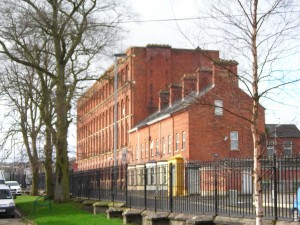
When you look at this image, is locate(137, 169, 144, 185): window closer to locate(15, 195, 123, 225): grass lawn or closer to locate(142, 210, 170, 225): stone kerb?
locate(15, 195, 123, 225): grass lawn

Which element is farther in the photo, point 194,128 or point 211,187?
point 194,128

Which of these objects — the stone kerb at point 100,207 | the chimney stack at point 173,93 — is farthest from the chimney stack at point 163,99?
the stone kerb at point 100,207

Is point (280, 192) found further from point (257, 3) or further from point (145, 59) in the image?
point (145, 59)

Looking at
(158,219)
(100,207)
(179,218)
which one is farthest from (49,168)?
(179,218)

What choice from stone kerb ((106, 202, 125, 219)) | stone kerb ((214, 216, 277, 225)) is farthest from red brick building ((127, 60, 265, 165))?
stone kerb ((106, 202, 125, 219))

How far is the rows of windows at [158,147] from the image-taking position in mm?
51497

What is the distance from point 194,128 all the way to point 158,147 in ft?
30.9

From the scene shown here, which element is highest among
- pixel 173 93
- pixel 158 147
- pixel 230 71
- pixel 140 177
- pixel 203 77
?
pixel 173 93

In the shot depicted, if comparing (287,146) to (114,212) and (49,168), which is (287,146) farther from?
(49,168)

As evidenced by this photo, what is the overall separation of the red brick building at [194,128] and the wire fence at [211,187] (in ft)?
5.36

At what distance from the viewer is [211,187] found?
692 inches

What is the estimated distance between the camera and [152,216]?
1878cm

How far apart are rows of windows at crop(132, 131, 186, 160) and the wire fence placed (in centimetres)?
2368

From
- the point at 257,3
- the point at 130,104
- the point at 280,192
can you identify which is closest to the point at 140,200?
the point at 280,192
